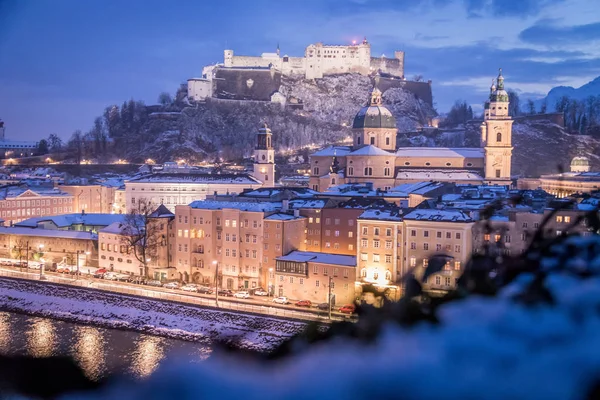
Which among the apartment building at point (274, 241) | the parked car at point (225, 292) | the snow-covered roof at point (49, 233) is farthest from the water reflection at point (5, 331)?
the apartment building at point (274, 241)

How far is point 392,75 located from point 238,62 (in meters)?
14.1

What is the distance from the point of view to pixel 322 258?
16.2 metres

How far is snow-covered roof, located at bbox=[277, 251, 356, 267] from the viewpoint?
15828 millimetres

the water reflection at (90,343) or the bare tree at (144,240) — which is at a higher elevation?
the bare tree at (144,240)

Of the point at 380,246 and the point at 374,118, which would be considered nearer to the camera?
the point at 380,246

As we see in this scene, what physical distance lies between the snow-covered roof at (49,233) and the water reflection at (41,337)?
6209 millimetres

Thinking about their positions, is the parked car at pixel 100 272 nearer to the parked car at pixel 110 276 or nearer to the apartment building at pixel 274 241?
the parked car at pixel 110 276

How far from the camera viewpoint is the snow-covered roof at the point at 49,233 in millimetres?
21875

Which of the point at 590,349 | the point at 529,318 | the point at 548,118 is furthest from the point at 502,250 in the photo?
the point at 548,118

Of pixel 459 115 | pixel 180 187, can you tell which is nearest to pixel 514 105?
pixel 459 115

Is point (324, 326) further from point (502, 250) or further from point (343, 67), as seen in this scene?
point (343, 67)

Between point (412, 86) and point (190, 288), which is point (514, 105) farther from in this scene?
point (190, 288)

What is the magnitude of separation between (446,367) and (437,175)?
90.9ft

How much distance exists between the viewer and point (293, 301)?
15844mm
